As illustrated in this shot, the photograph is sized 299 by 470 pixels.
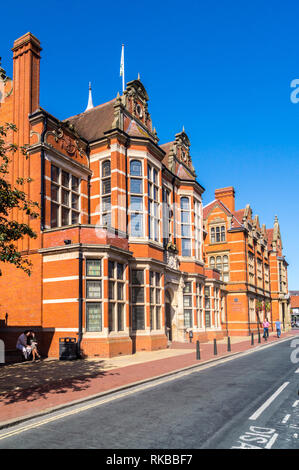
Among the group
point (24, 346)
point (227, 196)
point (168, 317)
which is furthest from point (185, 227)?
point (227, 196)

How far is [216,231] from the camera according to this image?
44.0m

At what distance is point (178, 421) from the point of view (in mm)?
7258

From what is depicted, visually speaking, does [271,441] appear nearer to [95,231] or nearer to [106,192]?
[95,231]

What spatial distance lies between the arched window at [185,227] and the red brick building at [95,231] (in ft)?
1.99

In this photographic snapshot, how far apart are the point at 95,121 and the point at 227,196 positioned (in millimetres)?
25539

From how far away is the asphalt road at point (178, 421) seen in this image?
20.0ft

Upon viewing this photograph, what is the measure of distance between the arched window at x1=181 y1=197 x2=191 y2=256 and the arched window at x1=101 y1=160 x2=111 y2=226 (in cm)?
783

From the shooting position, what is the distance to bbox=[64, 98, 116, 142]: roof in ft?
77.8

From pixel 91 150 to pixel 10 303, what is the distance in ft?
31.5

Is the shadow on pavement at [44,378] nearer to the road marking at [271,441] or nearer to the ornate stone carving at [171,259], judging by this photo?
the road marking at [271,441]

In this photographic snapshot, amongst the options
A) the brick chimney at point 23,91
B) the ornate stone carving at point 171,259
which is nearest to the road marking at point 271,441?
the brick chimney at point 23,91
